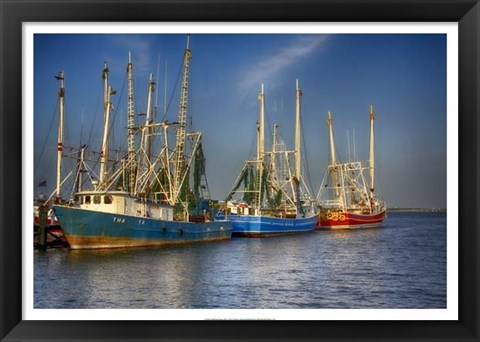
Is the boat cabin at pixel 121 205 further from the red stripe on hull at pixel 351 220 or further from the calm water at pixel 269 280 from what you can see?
the red stripe on hull at pixel 351 220

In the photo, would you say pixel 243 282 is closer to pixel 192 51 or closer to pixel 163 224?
pixel 192 51

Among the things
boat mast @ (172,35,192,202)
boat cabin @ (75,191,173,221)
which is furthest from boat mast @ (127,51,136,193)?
boat mast @ (172,35,192,202)

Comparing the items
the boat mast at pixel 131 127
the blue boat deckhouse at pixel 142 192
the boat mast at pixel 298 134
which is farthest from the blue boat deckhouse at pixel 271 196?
the boat mast at pixel 131 127

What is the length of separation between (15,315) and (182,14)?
3763mm

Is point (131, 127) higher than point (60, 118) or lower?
higher

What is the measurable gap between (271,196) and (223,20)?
12380 mm

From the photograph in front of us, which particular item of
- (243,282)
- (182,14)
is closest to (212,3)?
(182,14)

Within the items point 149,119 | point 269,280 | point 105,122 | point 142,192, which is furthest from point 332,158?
point 142,192

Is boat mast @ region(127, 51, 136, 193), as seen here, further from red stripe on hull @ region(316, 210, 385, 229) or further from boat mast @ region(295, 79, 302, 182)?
red stripe on hull @ region(316, 210, 385, 229)

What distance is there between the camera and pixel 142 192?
13.7m

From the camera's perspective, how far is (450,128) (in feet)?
19.9

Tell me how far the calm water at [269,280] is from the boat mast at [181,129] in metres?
2.13

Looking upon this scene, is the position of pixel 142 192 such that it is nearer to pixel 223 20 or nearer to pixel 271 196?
pixel 271 196

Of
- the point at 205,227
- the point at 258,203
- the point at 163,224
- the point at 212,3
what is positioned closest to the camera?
the point at 212,3
